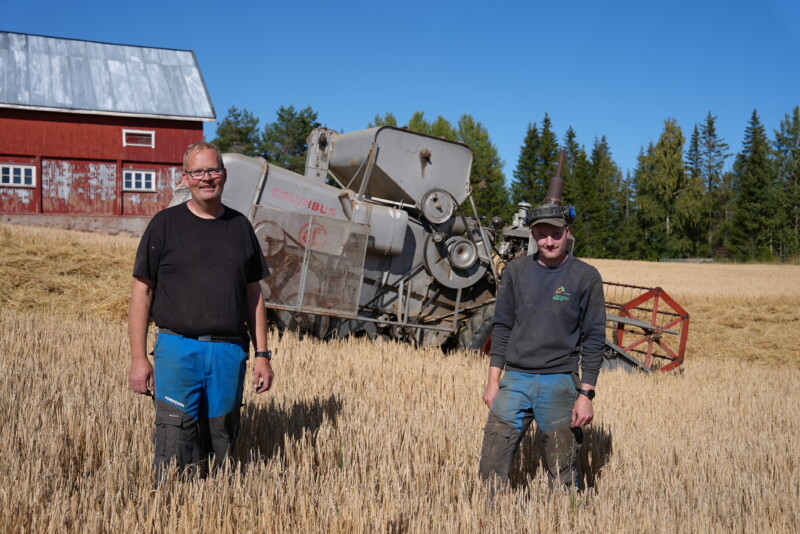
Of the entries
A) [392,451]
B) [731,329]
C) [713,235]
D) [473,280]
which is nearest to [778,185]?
[713,235]

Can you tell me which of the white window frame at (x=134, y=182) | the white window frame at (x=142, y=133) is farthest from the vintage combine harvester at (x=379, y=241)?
the white window frame at (x=142, y=133)

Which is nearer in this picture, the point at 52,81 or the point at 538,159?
the point at 52,81

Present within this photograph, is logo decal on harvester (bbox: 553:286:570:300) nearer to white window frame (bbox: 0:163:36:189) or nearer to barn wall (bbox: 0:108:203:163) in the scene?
barn wall (bbox: 0:108:203:163)

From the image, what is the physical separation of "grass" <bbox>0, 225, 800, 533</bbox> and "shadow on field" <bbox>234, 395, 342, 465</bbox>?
0.02m

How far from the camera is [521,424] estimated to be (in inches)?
153

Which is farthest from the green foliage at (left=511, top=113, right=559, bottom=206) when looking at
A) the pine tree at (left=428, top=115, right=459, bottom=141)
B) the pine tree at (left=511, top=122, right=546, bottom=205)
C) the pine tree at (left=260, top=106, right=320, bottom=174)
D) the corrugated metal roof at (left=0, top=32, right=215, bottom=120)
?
the corrugated metal roof at (left=0, top=32, right=215, bottom=120)

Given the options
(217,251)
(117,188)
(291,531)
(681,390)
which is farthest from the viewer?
(117,188)

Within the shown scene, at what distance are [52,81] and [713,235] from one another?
51.5m

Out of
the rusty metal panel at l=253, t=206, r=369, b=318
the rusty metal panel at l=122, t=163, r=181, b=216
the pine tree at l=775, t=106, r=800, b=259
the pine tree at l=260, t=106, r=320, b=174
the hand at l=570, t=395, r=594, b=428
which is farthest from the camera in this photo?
the pine tree at l=260, t=106, r=320, b=174

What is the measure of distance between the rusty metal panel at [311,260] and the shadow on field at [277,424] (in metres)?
2.24

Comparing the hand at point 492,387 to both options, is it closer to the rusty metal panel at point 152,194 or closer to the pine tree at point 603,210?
the rusty metal panel at point 152,194

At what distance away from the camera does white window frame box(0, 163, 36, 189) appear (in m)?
26.4

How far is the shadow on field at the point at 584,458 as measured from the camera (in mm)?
4512

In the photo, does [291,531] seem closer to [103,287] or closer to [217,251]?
[217,251]
